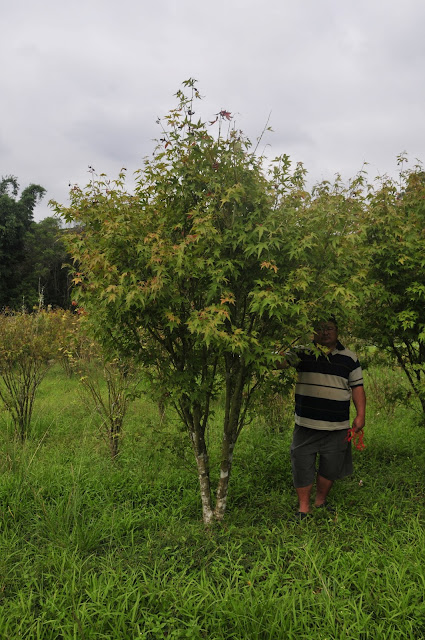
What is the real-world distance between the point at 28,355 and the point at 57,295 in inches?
1103

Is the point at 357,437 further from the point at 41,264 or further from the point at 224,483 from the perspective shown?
the point at 41,264

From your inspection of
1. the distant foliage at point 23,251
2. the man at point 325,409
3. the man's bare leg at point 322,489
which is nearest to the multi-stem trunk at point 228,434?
the man at point 325,409

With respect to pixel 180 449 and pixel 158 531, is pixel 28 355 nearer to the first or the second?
pixel 180 449

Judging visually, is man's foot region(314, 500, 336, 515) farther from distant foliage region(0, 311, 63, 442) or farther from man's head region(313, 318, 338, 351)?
distant foliage region(0, 311, 63, 442)

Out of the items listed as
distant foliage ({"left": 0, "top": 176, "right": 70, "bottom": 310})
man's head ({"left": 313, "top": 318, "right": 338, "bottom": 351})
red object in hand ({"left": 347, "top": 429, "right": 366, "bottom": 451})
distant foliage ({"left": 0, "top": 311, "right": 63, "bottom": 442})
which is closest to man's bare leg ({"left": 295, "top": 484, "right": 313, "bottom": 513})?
red object in hand ({"left": 347, "top": 429, "right": 366, "bottom": 451})

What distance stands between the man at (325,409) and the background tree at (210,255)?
0.50 meters

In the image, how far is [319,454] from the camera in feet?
12.3

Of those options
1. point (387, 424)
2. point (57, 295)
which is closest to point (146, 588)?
point (387, 424)

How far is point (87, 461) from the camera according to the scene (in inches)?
191

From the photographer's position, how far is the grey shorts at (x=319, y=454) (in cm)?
374

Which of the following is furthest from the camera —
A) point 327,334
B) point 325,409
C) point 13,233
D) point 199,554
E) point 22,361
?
point 13,233

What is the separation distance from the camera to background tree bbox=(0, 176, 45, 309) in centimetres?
2822

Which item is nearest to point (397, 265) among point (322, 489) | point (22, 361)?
point (322, 489)

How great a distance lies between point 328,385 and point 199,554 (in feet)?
5.32
